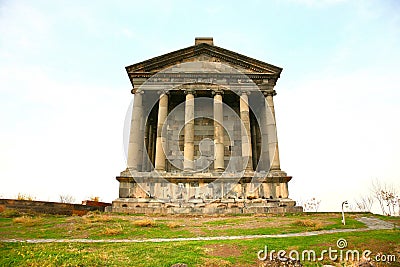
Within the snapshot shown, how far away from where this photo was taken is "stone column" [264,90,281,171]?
2144 centimetres

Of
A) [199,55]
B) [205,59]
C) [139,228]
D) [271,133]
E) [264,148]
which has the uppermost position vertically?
[199,55]

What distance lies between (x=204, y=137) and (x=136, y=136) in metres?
5.42

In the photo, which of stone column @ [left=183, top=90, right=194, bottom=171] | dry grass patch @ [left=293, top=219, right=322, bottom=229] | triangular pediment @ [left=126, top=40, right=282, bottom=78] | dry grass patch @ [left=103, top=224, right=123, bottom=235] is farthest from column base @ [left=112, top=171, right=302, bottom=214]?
triangular pediment @ [left=126, top=40, right=282, bottom=78]

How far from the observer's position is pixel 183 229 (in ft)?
43.9

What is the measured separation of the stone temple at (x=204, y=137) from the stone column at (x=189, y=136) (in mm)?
65

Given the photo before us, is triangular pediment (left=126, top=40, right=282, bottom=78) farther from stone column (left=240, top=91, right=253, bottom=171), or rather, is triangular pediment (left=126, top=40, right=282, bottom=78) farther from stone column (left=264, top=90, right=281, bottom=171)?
stone column (left=240, top=91, right=253, bottom=171)

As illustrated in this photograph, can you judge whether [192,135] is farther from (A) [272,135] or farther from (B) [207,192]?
(A) [272,135]

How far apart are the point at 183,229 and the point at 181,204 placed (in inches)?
231

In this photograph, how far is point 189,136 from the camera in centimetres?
2194

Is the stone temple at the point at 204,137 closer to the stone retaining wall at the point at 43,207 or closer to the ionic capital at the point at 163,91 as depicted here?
the ionic capital at the point at 163,91

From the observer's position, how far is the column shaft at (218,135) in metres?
21.2

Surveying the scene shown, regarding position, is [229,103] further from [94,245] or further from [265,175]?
[94,245]

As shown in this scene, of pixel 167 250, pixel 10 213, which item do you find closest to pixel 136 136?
pixel 10 213

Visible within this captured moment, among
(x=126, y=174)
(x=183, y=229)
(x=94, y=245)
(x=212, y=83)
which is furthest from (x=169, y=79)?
(x=94, y=245)
